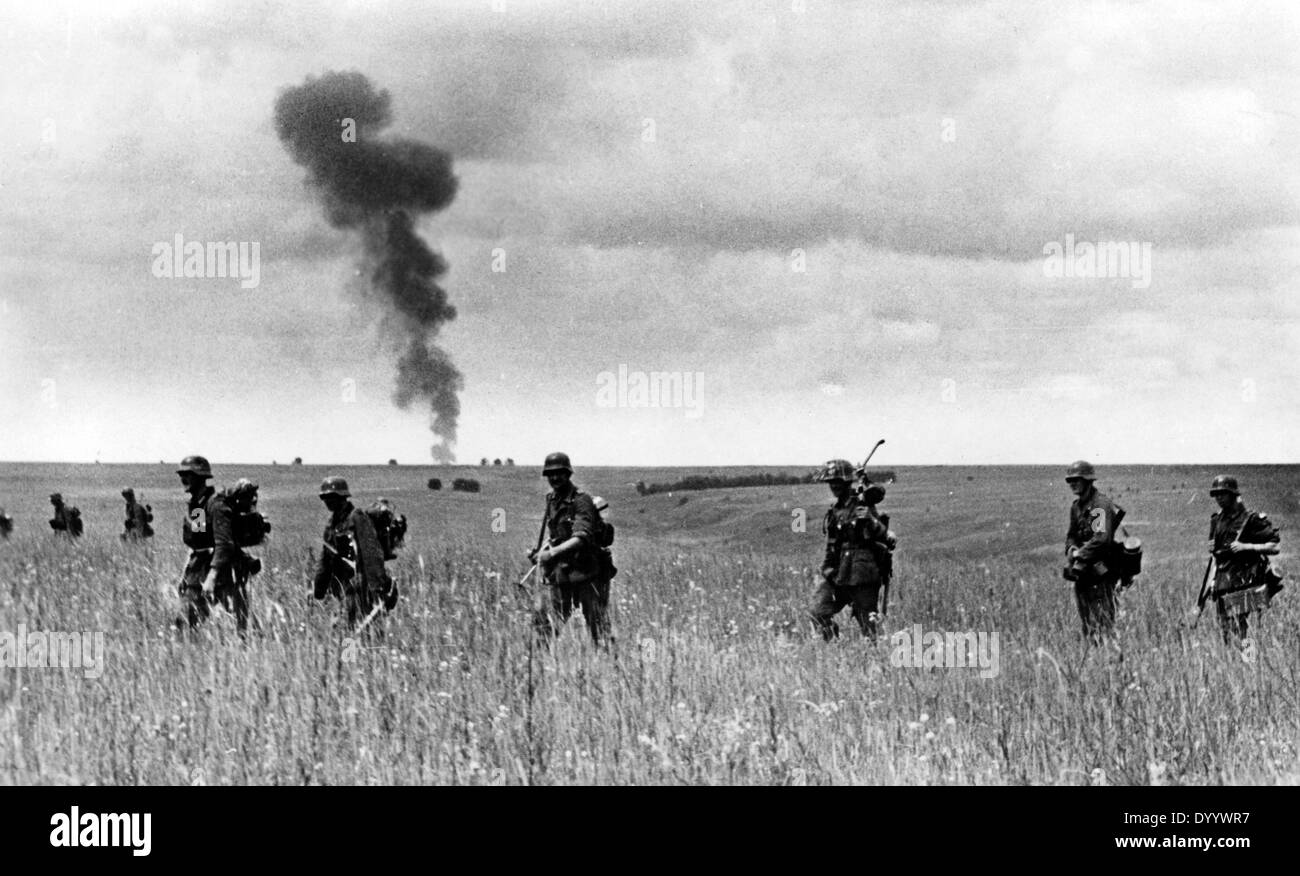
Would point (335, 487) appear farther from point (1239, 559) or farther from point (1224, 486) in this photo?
point (1239, 559)

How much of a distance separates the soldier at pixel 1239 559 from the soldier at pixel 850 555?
318 cm

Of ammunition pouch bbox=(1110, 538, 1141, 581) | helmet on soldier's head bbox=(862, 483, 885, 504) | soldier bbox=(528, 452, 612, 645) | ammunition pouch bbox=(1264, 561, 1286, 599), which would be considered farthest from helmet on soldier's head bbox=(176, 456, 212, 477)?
ammunition pouch bbox=(1264, 561, 1286, 599)

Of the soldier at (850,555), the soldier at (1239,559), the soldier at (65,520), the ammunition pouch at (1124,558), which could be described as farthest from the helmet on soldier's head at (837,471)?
the soldier at (65,520)

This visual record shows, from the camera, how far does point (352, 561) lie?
10.4 meters

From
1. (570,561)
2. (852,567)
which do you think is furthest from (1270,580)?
(570,561)

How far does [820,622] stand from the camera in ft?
38.9

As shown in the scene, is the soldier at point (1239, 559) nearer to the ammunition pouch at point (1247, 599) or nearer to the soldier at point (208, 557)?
the ammunition pouch at point (1247, 599)

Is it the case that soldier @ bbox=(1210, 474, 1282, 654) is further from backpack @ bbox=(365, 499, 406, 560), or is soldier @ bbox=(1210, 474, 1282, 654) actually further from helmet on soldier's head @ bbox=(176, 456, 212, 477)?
helmet on soldier's head @ bbox=(176, 456, 212, 477)

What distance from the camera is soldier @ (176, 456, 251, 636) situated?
10531 mm

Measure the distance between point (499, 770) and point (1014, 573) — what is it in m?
15.8

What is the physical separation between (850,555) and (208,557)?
586 cm

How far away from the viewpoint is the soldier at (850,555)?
463 inches
